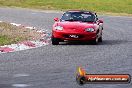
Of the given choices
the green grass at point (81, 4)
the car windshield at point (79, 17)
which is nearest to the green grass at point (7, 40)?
the car windshield at point (79, 17)

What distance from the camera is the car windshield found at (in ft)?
72.6

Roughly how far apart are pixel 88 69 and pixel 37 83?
9.70 ft

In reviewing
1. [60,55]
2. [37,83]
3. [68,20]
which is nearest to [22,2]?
[68,20]

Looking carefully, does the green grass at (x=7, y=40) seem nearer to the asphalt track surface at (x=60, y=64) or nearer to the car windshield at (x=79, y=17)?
the asphalt track surface at (x=60, y=64)

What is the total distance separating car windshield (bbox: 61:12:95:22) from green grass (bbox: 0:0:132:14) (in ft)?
98.1

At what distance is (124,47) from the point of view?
19.9 m

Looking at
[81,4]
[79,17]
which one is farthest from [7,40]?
[81,4]

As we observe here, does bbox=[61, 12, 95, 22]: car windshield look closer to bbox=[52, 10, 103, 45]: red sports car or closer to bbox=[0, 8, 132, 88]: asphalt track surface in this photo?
bbox=[52, 10, 103, 45]: red sports car

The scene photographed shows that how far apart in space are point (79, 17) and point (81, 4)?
39382 mm

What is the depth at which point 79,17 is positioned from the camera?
73.2ft

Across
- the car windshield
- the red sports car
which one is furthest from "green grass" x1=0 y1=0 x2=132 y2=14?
the red sports car

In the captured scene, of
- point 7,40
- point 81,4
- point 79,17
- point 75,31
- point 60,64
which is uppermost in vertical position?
point 60,64

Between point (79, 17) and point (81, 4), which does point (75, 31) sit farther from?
point (81, 4)

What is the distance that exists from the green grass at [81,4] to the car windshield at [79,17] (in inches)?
1177
